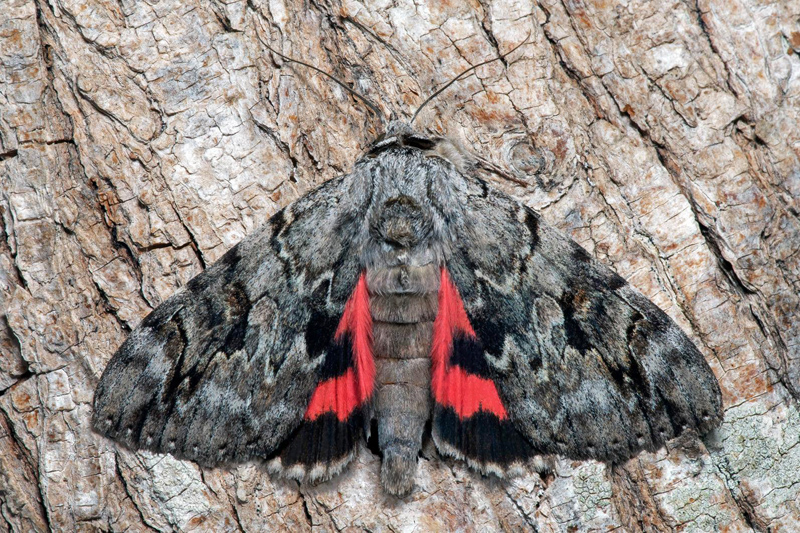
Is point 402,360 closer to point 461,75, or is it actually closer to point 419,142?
point 419,142

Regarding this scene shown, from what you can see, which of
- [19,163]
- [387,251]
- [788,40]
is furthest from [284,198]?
[788,40]

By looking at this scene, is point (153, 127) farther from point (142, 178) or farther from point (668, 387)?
point (668, 387)

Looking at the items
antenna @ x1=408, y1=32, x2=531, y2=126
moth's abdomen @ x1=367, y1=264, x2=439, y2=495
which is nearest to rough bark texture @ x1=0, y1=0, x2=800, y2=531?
antenna @ x1=408, y1=32, x2=531, y2=126

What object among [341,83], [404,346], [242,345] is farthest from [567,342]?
[341,83]

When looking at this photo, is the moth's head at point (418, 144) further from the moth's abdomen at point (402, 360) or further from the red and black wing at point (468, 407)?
the red and black wing at point (468, 407)

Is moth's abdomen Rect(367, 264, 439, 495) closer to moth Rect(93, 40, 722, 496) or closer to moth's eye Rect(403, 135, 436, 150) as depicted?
moth Rect(93, 40, 722, 496)

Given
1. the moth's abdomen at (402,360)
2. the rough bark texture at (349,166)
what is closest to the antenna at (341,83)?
the rough bark texture at (349,166)

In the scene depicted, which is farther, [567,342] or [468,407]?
[567,342]
